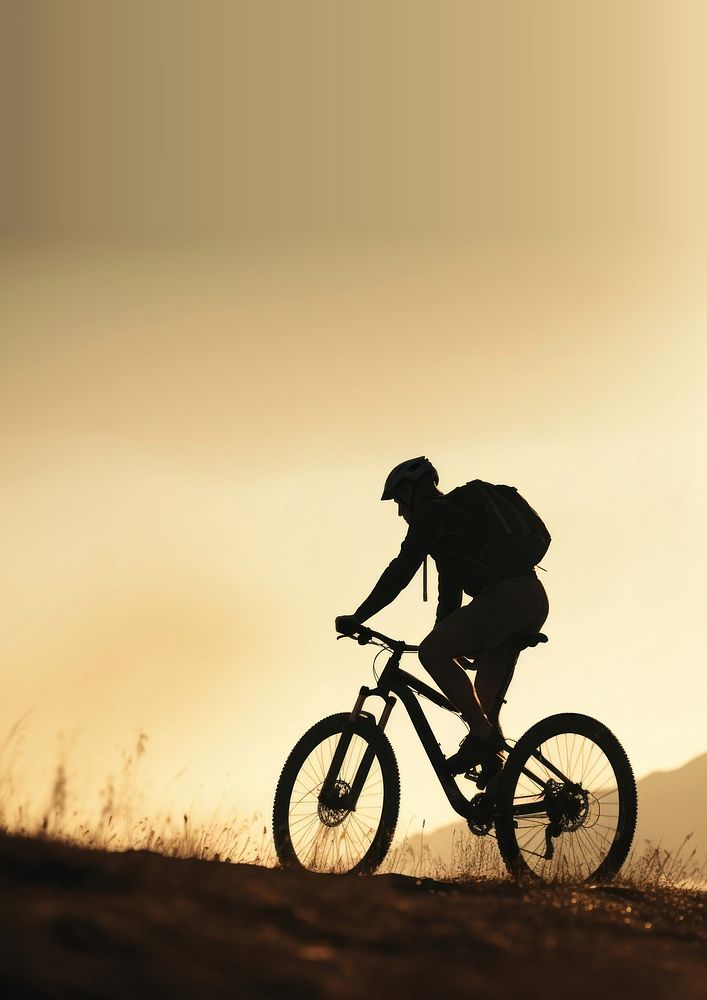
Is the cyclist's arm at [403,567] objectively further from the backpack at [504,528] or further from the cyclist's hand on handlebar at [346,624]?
the backpack at [504,528]

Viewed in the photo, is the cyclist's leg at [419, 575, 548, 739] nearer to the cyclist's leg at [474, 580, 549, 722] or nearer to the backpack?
the cyclist's leg at [474, 580, 549, 722]

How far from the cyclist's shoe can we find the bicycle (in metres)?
0.06

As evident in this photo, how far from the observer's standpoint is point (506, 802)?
6184 millimetres

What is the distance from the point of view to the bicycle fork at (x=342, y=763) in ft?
20.6

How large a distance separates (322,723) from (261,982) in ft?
11.7

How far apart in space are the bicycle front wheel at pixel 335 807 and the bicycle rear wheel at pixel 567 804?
2.35 feet

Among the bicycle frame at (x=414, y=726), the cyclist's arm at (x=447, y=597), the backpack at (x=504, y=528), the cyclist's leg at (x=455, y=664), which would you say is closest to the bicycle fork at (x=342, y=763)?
the bicycle frame at (x=414, y=726)

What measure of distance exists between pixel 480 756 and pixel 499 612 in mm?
886

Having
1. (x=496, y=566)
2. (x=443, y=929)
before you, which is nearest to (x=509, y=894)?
(x=443, y=929)

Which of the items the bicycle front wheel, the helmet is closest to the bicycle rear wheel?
the bicycle front wheel

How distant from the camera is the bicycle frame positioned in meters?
6.25

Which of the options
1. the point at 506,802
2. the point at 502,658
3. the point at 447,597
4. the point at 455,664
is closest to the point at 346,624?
the point at 455,664

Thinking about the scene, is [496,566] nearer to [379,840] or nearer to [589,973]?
[379,840]

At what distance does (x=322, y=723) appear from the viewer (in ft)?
21.4
